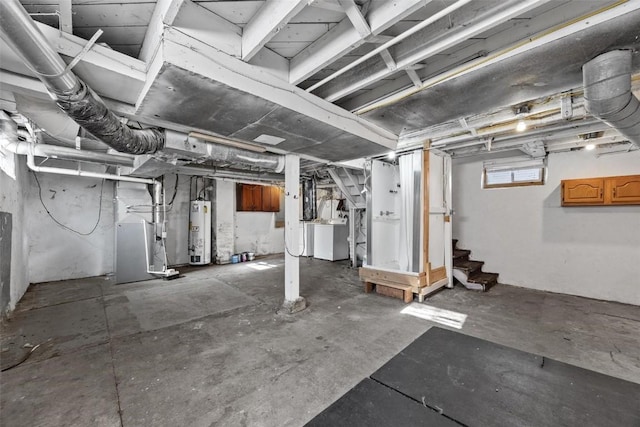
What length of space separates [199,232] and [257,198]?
76.6 inches

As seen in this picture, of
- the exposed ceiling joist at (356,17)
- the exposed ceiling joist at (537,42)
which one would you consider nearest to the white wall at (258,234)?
the exposed ceiling joist at (537,42)

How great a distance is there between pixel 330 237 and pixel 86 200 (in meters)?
5.29

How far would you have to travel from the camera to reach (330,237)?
263 inches

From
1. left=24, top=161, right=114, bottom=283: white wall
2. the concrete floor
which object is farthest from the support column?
left=24, top=161, right=114, bottom=283: white wall

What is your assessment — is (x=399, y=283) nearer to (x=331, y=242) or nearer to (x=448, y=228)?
(x=448, y=228)

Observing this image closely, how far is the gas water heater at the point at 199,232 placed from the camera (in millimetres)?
5930

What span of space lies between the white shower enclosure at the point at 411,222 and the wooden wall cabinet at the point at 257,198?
4026 mm

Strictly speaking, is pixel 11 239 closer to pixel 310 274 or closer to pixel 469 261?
pixel 310 274

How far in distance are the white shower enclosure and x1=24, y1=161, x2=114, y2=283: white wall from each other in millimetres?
5337

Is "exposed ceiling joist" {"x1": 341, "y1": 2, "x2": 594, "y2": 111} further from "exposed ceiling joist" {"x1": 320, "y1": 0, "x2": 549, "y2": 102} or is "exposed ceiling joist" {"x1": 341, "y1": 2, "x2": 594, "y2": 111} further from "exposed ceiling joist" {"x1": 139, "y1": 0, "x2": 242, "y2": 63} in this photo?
"exposed ceiling joist" {"x1": 139, "y1": 0, "x2": 242, "y2": 63}

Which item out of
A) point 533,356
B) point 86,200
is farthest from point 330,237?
point 86,200

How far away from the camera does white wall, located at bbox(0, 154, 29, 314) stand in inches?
122

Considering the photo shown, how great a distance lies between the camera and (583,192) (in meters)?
3.68

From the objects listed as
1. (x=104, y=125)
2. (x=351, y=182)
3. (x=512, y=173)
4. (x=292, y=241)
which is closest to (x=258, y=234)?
(x=351, y=182)
